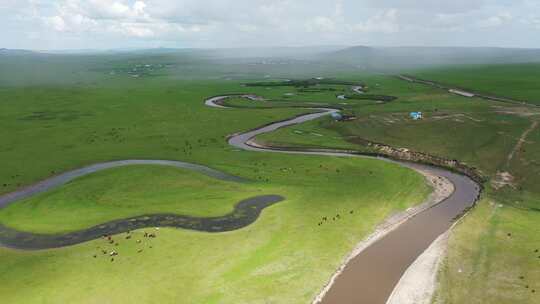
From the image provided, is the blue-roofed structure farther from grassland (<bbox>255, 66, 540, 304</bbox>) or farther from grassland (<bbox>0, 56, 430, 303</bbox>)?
grassland (<bbox>0, 56, 430, 303</bbox>)

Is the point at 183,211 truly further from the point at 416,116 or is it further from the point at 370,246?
the point at 416,116

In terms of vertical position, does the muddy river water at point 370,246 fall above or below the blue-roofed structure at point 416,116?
below

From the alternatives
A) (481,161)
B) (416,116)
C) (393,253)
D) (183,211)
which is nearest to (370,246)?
(393,253)

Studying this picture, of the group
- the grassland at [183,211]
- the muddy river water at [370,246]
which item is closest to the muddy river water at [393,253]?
the muddy river water at [370,246]

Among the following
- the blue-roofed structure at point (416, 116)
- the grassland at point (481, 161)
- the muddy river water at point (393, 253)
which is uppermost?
the blue-roofed structure at point (416, 116)

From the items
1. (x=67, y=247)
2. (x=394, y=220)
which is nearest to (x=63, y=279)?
(x=67, y=247)

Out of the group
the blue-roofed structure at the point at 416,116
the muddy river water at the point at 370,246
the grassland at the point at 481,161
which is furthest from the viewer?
the blue-roofed structure at the point at 416,116

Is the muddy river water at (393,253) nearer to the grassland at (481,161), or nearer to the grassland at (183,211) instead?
the grassland at (183,211)
